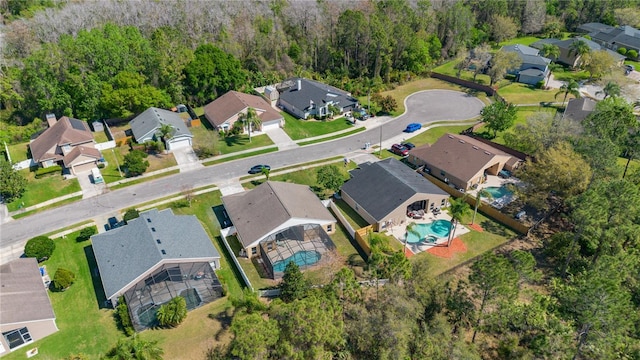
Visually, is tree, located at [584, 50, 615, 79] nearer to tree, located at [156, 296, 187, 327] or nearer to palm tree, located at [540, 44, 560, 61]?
palm tree, located at [540, 44, 560, 61]

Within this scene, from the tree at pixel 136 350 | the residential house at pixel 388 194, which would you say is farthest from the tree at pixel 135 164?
the tree at pixel 136 350

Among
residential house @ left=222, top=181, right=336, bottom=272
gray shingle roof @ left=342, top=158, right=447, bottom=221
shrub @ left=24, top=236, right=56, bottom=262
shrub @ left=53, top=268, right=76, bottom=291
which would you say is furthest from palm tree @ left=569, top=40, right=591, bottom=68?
shrub @ left=24, top=236, right=56, bottom=262

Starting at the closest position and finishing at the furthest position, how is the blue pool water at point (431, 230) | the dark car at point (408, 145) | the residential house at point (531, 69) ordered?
the blue pool water at point (431, 230), the dark car at point (408, 145), the residential house at point (531, 69)

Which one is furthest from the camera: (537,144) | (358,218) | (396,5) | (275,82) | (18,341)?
(396,5)

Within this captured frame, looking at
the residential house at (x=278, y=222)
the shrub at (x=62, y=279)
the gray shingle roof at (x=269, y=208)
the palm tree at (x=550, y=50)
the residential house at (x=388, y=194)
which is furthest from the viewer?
the palm tree at (x=550, y=50)

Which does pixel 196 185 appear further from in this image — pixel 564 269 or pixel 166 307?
pixel 564 269

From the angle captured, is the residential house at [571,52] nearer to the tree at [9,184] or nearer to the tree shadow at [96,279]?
the tree shadow at [96,279]

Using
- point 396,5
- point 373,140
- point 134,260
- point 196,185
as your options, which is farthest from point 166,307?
point 396,5
